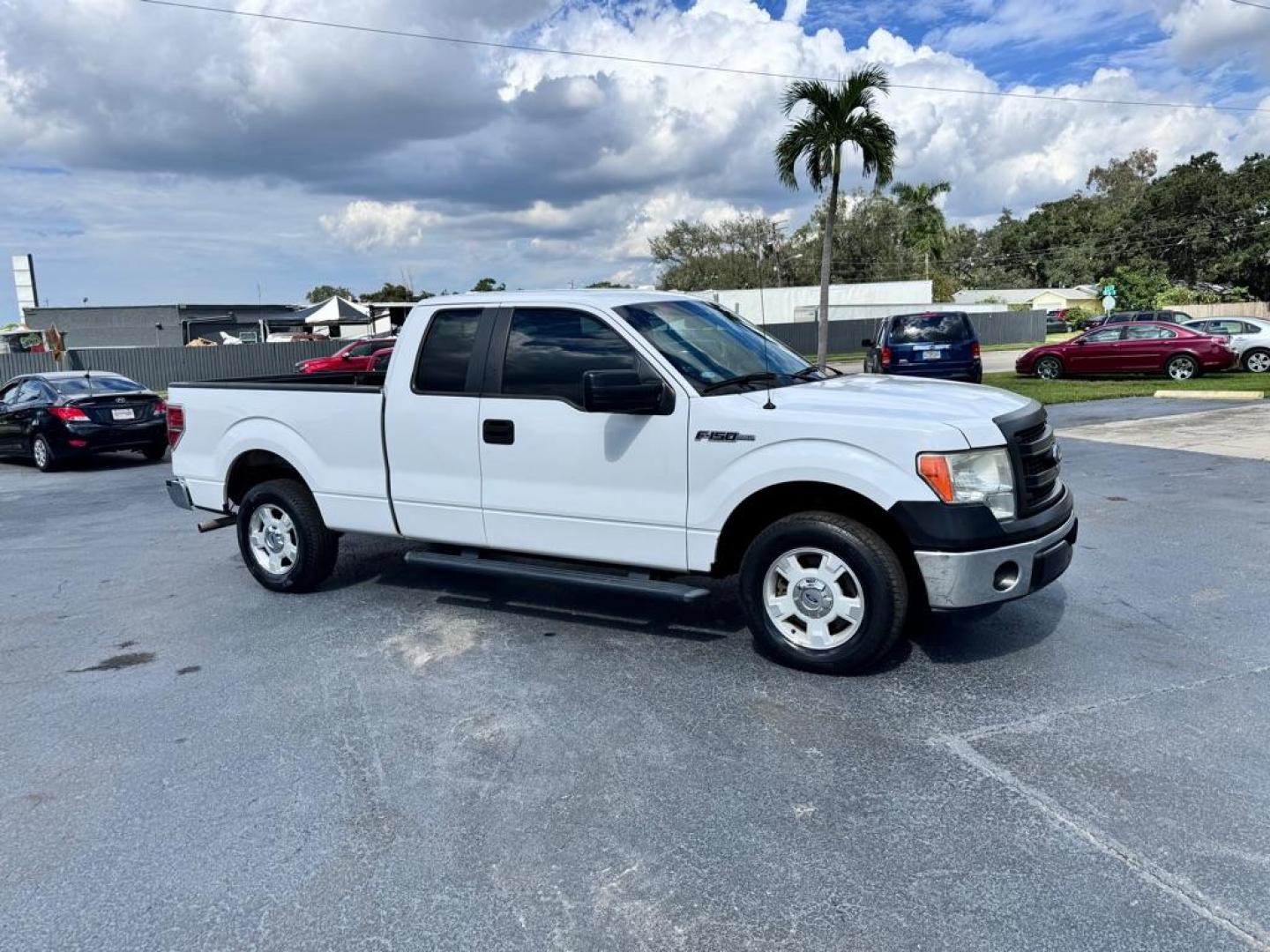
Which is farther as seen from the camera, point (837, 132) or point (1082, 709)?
point (837, 132)

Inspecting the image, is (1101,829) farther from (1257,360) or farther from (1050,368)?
(1257,360)

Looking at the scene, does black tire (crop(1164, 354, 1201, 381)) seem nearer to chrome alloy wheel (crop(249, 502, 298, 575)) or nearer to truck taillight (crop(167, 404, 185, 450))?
chrome alloy wheel (crop(249, 502, 298, 575))

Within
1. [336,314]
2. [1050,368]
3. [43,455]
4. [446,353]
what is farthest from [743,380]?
[336,314]

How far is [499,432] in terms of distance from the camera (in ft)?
17.3

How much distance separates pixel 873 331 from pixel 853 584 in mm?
46461

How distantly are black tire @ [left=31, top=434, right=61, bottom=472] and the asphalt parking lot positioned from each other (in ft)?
27.4

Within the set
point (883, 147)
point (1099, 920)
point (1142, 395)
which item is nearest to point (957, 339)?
point (1142, 395)

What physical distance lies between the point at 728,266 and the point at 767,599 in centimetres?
7415

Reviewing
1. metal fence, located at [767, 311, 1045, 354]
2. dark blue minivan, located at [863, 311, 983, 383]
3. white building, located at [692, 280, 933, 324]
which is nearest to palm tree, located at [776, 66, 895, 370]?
dark blue minivan, located at [863, 311, 983, 383]

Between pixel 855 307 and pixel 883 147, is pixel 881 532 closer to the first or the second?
pixel 883 147

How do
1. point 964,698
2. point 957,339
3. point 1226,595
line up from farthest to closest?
point 957,339 < point 1226,595 < point 964,698

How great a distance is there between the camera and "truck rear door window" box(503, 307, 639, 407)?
508 cm

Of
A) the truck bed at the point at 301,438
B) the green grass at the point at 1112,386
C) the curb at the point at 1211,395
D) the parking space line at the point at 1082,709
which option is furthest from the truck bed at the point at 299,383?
the curb at the point at 1211,395

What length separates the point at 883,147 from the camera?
20.6 metres
